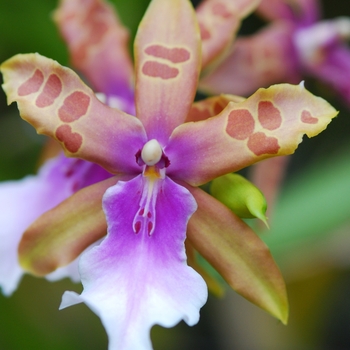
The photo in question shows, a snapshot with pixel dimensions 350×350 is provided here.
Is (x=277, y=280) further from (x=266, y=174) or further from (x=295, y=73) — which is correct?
(x=295, y=73)

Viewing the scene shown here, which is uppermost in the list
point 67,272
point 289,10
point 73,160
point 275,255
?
point 289,10

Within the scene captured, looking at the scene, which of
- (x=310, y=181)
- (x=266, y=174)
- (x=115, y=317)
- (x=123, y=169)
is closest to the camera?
(x=115, y=317)

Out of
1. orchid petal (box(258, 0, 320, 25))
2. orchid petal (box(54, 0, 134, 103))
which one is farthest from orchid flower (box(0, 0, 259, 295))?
orchid petal (box(258, 0, 320, 25))

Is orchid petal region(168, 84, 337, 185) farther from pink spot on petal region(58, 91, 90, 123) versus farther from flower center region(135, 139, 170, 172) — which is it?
pink spot on petal region(58, 91, 90, 123)

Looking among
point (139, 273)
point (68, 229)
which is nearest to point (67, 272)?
point (68, 229)

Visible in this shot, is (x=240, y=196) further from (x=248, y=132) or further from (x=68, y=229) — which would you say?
(x=68, y=229)

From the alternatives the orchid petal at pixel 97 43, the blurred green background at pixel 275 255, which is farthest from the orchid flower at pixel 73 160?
the blurred green background at pixel 275 255

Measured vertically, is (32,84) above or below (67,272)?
above

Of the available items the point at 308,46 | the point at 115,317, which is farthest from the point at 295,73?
the point at 115,317
